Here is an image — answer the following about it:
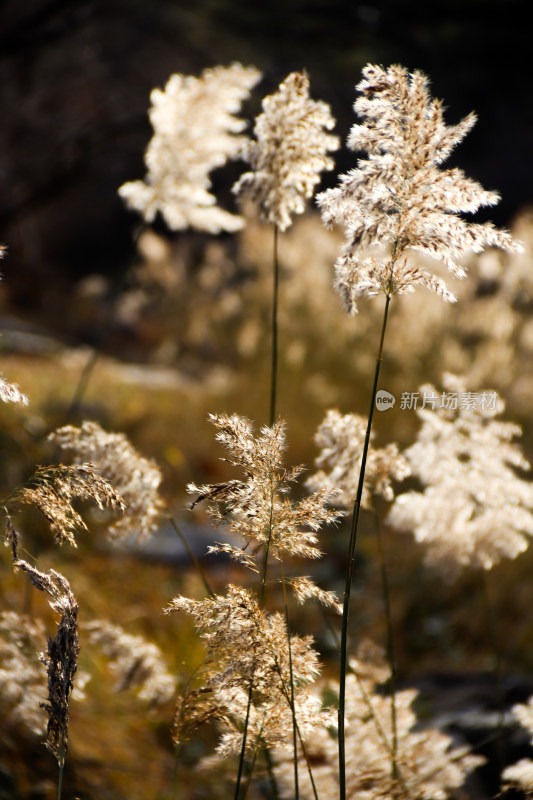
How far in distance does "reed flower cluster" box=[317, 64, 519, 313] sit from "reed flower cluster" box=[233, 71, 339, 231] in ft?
0.73

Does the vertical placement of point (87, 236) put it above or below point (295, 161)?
above

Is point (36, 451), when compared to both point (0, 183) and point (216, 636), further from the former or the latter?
point (0, 183)

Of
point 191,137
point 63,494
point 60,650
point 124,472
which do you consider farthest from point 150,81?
point 60,650

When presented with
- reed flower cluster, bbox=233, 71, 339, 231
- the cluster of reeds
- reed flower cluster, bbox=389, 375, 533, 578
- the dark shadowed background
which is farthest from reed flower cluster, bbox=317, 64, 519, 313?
the dark shadowed background

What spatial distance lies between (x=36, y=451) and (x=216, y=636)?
2759 mm

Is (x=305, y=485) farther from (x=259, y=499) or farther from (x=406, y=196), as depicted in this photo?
(x=406, y=196)

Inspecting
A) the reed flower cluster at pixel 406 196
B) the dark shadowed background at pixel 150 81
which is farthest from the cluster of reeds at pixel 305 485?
the dark shadowed background at pixel 150 81

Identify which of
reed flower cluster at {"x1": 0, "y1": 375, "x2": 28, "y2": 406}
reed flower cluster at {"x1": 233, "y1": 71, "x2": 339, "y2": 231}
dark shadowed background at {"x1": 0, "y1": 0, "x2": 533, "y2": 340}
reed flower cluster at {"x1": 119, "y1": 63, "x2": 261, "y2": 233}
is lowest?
reed flower cluster at {"x1": 0, "y1": 375, "x2": 28, "y2": 406}

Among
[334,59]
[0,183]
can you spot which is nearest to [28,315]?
[0,183]

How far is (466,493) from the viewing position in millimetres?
1634

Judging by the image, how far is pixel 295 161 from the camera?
1.27 metres

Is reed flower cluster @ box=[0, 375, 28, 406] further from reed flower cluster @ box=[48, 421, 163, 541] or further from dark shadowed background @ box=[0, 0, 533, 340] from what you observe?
dark shadowed background @ box=[0, 0, 533, 340]

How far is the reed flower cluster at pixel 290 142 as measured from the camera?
126cm

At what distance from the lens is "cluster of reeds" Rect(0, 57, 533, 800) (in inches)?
37.0
